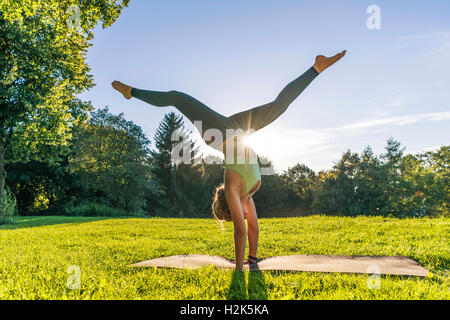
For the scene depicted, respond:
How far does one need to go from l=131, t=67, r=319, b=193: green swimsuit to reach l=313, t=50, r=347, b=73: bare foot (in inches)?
2.6

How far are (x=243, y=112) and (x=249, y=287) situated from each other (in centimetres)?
201

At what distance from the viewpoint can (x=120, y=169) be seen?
A: 28797mm

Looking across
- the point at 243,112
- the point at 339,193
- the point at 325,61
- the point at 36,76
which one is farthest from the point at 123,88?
the point at 339,193

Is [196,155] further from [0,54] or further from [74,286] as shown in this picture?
[74,286]

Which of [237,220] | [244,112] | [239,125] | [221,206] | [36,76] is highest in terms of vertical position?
[36,76]

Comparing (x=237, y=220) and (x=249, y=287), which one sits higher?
(x=237, y=220)

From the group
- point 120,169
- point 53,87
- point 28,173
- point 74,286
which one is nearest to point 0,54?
point 53,87

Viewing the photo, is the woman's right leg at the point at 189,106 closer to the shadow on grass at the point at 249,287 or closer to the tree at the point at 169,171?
the shadow on grass at the point at 249,287

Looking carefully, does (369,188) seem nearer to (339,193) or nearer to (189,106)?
(339,193)

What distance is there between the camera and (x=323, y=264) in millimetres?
3828

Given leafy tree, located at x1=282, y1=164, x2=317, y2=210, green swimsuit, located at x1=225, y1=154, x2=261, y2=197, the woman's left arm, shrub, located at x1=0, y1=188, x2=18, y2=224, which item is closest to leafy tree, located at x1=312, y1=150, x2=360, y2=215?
leafy tree, located at x1=282, y1=164, x2=317, y2=210

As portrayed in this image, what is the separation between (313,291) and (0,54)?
49.7ft

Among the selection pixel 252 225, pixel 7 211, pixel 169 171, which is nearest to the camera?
pixel 252 225

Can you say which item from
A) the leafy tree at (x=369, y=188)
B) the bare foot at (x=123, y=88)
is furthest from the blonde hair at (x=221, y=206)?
the leafy tree at (x=369, y=188)
